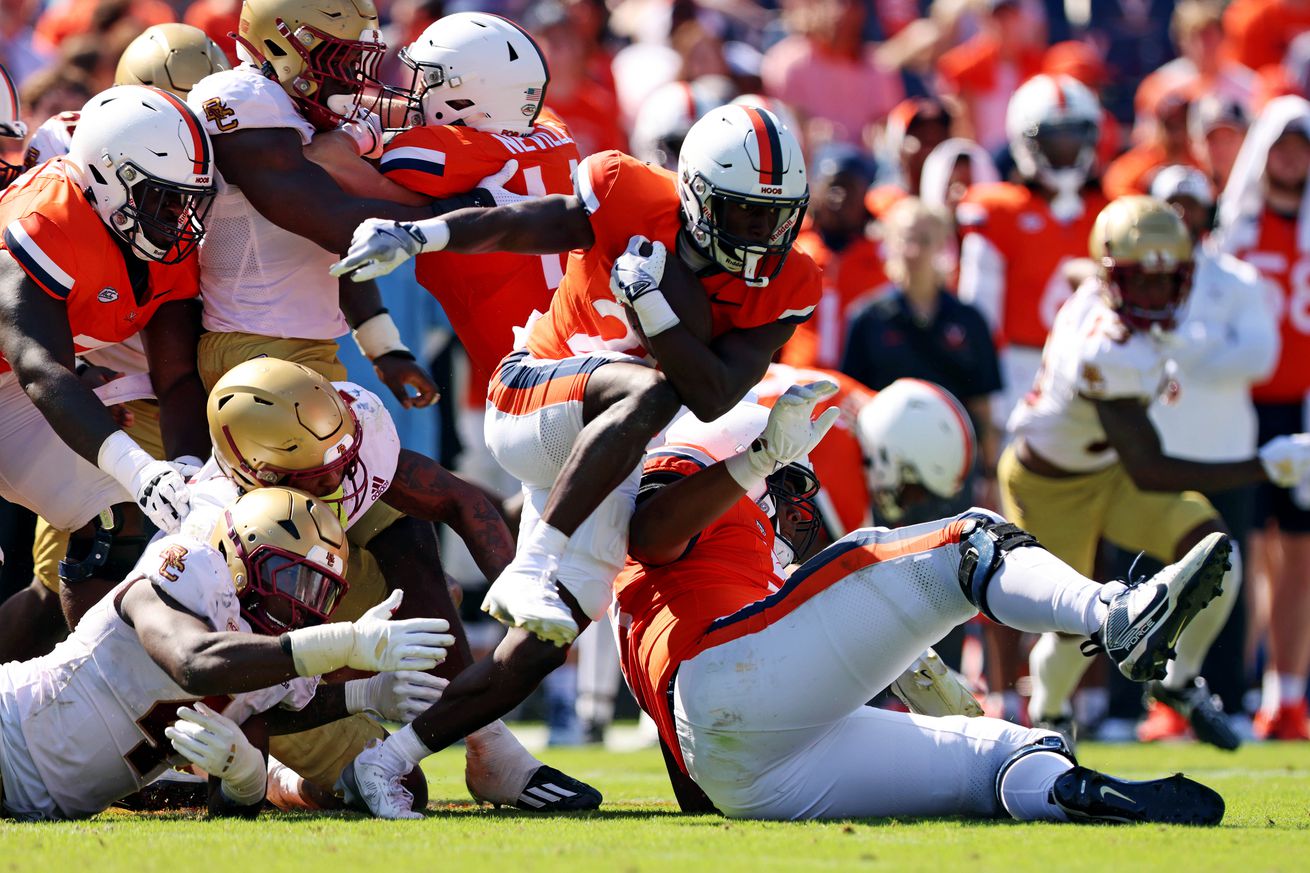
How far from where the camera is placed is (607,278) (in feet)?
17.9

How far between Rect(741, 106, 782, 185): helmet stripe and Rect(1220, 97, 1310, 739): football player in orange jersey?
4.80 meters

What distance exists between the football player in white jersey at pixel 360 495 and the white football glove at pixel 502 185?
877 millimetres

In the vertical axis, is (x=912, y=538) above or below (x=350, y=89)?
below

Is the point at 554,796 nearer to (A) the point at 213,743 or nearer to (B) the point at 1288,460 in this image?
(A) the point at 213,743

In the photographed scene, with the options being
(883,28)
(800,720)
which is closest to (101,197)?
(800,720)

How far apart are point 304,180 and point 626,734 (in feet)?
12.7

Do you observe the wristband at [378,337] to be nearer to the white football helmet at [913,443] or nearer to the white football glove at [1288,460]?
the white football helmet at [913,443]

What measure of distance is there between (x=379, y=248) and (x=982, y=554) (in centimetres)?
171

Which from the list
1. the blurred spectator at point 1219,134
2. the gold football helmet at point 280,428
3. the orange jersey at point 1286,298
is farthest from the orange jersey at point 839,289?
the gold football helmet at point 280,428

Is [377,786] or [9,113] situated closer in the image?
[377,786]

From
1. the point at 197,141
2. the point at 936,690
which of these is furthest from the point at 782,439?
the point at 197,141

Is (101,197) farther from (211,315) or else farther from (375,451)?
(375,451)

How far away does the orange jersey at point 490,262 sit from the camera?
6.30 m

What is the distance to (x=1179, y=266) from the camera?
25.2 feet
